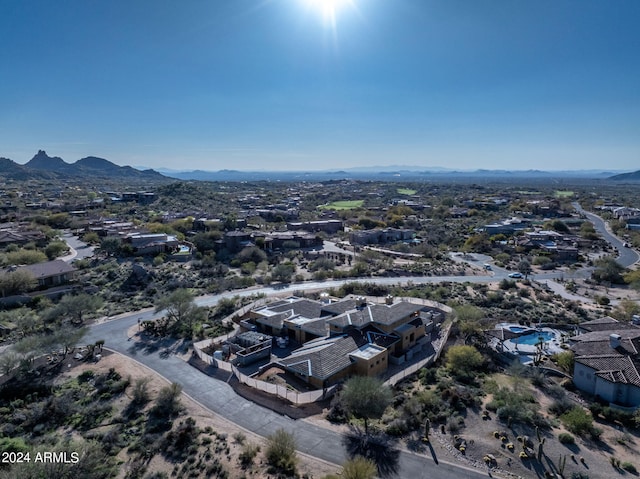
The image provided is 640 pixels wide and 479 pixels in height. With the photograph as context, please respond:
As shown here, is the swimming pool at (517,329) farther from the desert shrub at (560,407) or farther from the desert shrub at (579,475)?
the desert shrub at (579,475)

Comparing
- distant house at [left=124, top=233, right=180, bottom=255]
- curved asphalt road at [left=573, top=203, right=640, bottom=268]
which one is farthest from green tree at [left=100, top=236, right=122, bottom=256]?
curved asphalt road at [left=573, top=203, right=640, bottom=268]

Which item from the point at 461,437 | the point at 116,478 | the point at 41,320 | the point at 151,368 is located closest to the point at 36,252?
the point at 41,320

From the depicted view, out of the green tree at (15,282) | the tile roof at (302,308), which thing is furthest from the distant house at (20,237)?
the tile roof at (302,308)

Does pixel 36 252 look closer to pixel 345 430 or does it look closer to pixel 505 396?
pixel 345 430

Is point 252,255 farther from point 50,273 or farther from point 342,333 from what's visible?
point 342,333

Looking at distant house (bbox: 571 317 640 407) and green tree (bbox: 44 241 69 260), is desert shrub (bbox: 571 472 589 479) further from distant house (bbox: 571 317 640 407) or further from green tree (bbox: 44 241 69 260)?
green tree (bbox: 44 241 69 260)

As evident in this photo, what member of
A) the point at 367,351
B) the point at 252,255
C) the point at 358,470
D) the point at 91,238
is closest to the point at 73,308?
the point at 367,351
